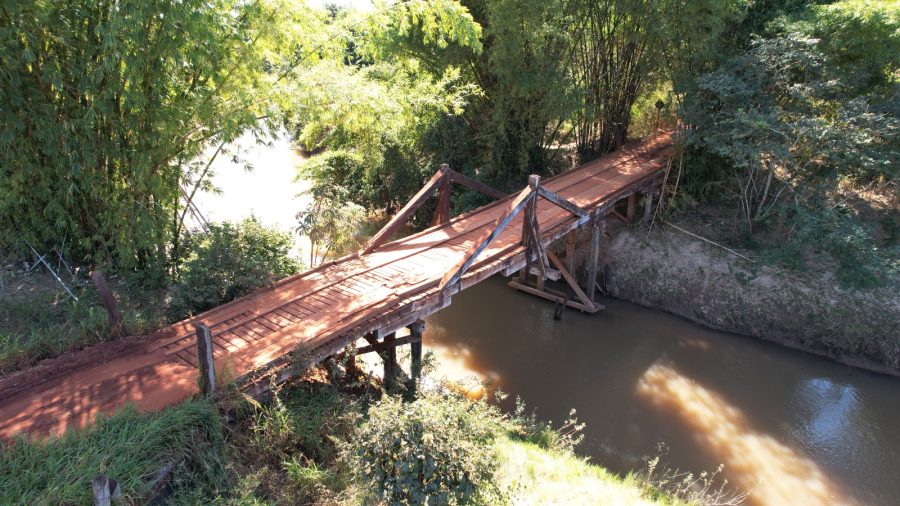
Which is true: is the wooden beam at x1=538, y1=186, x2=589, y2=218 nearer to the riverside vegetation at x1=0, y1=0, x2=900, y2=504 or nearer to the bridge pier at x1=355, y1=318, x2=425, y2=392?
the bridge pier at x1=355, y1=318, x2=425, y2=392

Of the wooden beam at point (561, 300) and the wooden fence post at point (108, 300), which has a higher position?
the wooden fence post at point (108, 300)

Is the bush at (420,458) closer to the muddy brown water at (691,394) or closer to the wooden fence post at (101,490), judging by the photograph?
the wooden fence post at (101,490)

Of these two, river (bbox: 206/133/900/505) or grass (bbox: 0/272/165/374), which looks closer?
grass (bbox: 0/272/165/374)

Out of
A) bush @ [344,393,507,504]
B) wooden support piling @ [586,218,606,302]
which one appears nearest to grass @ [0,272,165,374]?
bush @ [344,393,507,504]

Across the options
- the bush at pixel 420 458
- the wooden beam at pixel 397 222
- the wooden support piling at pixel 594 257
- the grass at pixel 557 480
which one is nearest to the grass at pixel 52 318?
the wooden beam at pixel 397 222

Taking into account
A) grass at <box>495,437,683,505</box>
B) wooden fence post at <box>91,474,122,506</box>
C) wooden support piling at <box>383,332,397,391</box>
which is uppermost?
wooden fence post at <box>91,474,122,506</box>

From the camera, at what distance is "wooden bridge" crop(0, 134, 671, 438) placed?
4676mm

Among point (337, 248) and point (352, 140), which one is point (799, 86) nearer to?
point (337, 248)

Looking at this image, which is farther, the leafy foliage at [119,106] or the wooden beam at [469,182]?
the wooden beam at [469,182]

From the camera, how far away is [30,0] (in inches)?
197

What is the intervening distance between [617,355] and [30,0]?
9.41 m

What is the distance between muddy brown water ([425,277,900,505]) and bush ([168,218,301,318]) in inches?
128

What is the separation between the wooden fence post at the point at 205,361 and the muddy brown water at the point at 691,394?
13.9 feet

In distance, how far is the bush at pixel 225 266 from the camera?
6.43 m
